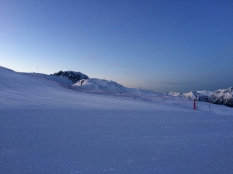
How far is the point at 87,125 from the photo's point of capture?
5242mm

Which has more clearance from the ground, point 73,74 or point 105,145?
point 73,74

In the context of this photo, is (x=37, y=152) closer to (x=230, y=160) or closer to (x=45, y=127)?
(x=45, y=127)

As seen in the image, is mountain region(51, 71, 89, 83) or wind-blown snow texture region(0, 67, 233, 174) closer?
wind-blown snow texture region(0, 67, 233, 174)

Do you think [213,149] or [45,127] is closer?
[213,149]

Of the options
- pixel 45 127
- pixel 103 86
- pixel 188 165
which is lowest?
pixel 188 165

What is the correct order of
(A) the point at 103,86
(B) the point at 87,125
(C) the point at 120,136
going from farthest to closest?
(A) the point at 103,86, (B) the point at 87,125, (C) the point at 120,136

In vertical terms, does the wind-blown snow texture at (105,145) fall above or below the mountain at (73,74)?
below

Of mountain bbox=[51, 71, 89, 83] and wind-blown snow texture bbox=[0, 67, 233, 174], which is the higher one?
mountain bbox=[51, 71, 89, 83]

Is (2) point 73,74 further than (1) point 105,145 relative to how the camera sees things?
Yes

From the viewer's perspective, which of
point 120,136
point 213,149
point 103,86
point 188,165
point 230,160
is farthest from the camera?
point 103,86

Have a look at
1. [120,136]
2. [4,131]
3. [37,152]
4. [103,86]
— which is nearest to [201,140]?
[120,136]

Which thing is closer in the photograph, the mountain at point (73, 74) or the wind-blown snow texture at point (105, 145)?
the wind-blown snow texture at point (105, 145)

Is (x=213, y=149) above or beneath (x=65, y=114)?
beneath

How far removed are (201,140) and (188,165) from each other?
1614mm
